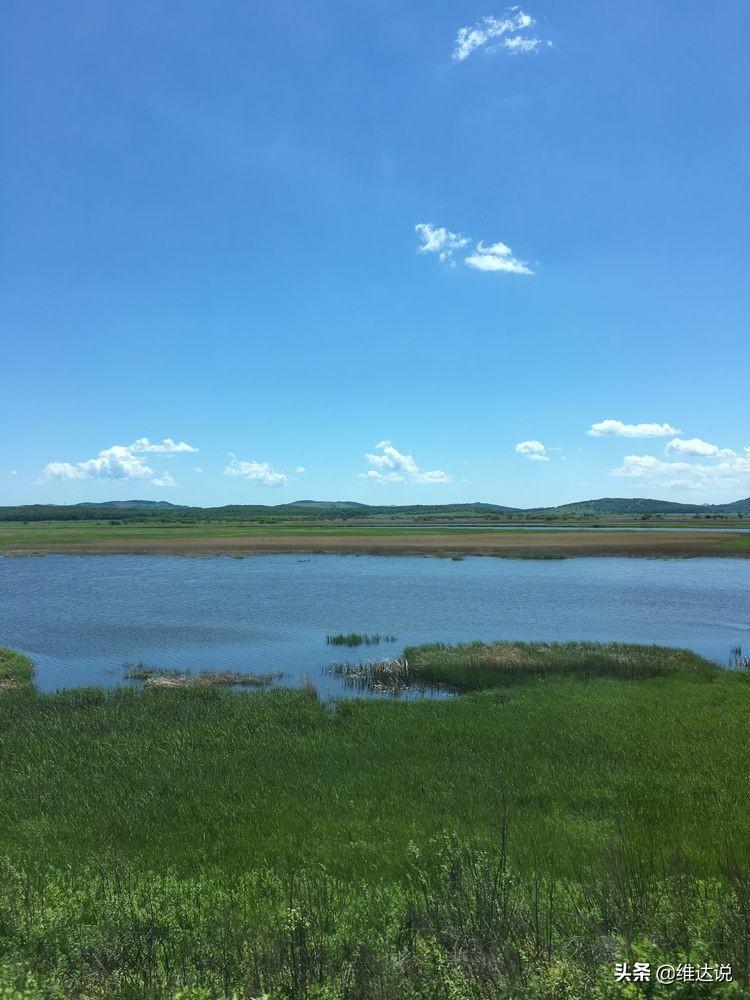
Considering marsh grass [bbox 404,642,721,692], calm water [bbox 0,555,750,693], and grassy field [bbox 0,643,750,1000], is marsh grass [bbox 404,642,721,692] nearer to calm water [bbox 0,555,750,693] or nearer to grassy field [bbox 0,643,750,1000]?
grassy field [bbox 0,643,750,1000]

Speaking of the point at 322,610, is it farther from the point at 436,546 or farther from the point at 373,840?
the point at 436,546

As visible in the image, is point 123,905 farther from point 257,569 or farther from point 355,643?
point 257,569

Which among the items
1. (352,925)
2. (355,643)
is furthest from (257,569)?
(352,925)

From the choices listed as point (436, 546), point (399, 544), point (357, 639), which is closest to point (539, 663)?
point (357, 639)

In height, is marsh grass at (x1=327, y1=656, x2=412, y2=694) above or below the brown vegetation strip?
below

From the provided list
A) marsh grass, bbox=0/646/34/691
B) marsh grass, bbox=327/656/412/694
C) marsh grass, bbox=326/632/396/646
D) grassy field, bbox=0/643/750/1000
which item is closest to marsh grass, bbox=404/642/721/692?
marsh grass, bbox=327/656/412/694

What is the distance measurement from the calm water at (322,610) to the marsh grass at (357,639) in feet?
2.24

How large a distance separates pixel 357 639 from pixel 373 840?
21.1m

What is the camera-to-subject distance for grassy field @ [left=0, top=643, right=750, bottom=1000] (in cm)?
648

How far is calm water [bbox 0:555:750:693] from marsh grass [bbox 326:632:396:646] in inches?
26.9

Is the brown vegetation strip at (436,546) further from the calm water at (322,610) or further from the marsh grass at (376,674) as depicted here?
the marsh grass at (376,674)

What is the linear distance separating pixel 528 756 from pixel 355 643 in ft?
56.4

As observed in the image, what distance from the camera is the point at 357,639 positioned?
32094 mm

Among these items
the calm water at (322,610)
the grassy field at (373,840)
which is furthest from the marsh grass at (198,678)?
the grassy field at (373,840)
